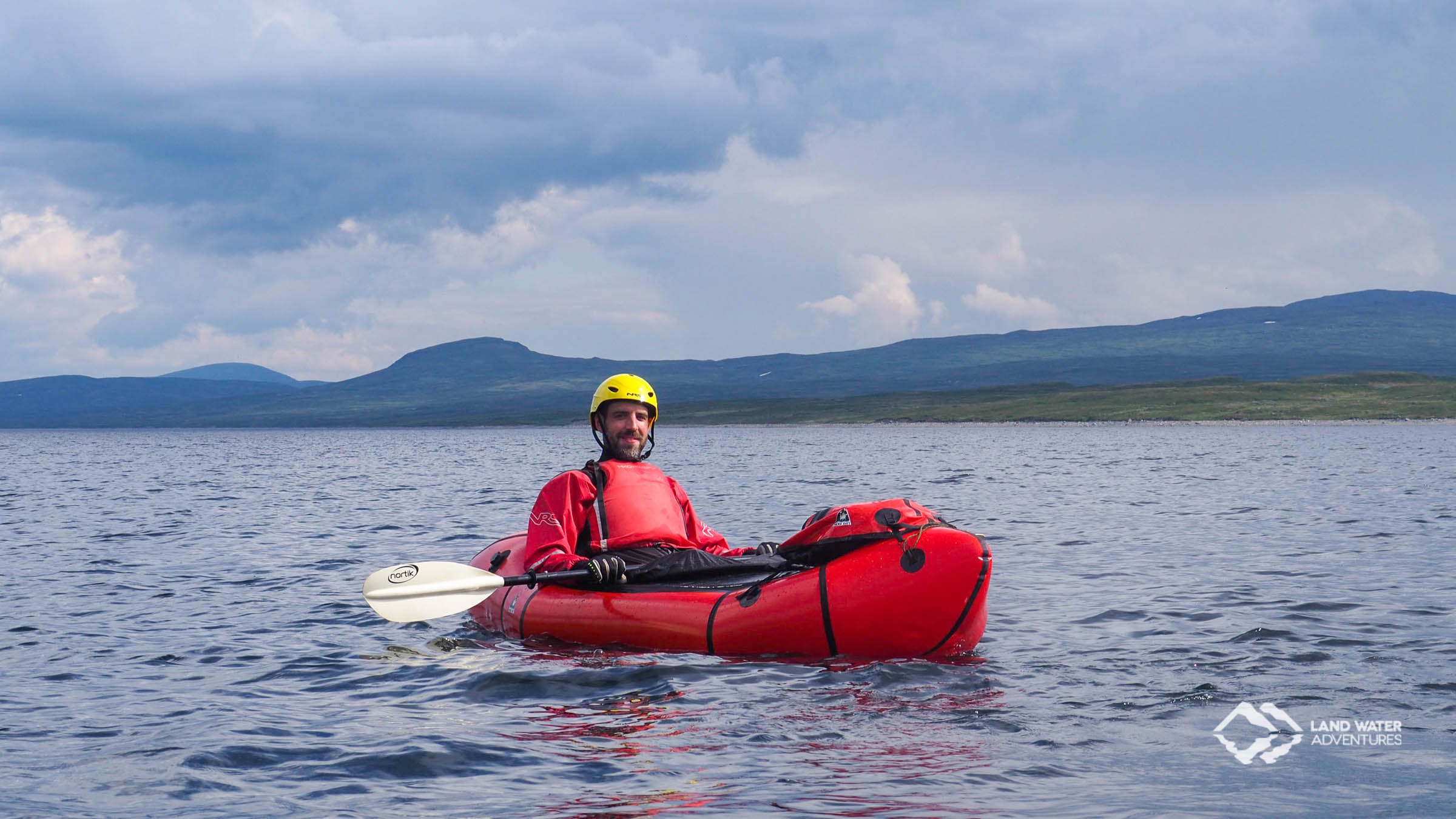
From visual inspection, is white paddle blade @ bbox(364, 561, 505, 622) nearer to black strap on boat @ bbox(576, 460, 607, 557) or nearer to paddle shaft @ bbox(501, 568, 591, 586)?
paddle shaft @ bbox(501, 568, 591, 586)

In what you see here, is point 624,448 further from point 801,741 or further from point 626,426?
point 801,741

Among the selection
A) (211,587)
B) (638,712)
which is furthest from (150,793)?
(211,587)

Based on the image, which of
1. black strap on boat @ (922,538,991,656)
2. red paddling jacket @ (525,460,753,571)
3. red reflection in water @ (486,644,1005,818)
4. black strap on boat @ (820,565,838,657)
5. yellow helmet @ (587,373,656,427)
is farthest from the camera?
yellow helmet @ (587,373,656,427)

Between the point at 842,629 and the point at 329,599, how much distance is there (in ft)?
28.6

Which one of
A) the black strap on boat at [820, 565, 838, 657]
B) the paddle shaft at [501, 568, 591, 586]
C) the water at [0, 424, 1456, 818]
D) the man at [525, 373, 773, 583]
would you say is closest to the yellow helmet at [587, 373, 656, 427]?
the man at [525, 373, 773, 583]

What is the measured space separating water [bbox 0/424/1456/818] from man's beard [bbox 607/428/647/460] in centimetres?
215

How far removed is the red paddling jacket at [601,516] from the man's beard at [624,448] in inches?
3.3

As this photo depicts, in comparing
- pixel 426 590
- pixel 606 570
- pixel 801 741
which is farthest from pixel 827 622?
pixel 426 590

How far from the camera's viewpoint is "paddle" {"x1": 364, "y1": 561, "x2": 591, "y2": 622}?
40.4 feet

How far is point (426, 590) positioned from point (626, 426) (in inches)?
108

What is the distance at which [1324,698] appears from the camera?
8.96m

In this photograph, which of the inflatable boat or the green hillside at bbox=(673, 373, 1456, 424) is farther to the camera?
the green hillside at bbox=(673, 373, 1456, 424)

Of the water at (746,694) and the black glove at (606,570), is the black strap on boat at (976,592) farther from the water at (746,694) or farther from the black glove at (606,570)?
the black glove at (606,570)

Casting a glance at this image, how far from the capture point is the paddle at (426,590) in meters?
12.3
